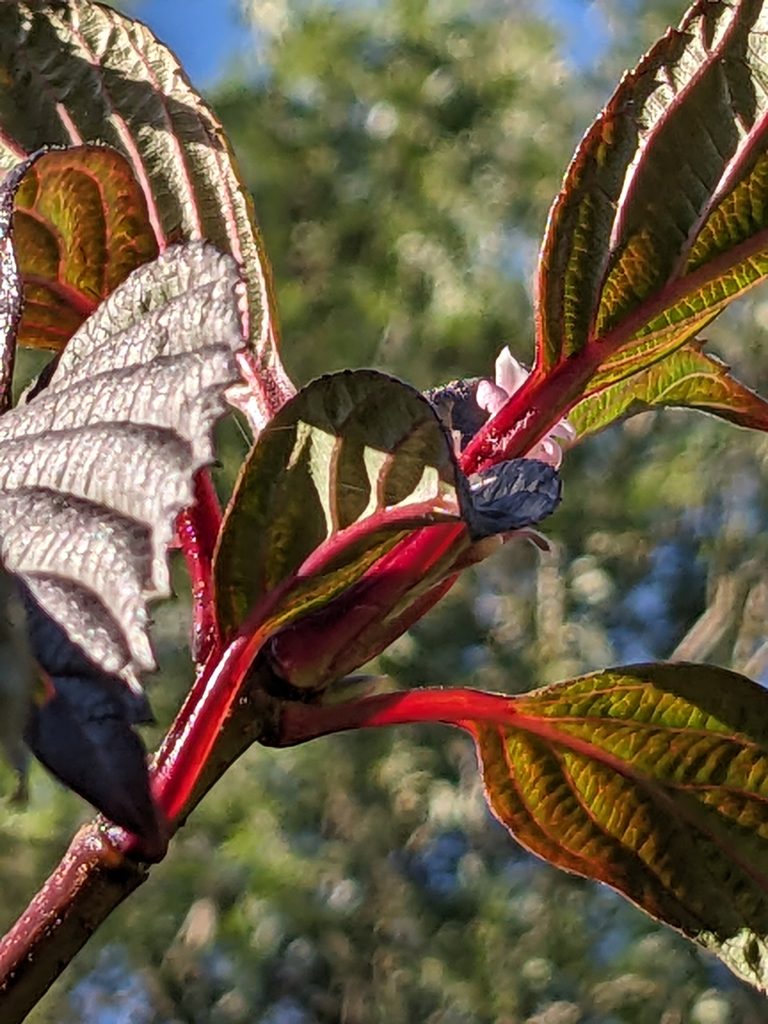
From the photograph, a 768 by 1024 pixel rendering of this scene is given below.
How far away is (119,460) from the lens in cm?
35

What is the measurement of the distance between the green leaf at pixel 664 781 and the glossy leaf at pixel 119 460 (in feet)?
0.82

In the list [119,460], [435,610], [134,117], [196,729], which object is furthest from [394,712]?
[435,610]

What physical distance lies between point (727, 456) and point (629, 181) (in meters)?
4.95

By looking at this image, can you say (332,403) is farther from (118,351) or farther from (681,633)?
(681,633)

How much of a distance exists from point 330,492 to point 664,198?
0.21m

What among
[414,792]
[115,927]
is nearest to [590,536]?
[414,792]

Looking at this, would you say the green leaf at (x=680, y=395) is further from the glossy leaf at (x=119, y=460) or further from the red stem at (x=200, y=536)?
the glossy leaf at (x=119, y=460)

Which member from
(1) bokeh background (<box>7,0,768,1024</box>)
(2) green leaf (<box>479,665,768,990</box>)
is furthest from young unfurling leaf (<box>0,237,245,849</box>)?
(1) bokeh background (<box>7,0,768,1024</box>)

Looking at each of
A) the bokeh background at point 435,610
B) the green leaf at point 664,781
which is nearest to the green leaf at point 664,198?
the green leaf at point 664,781

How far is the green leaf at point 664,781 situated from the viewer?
59 centimetres

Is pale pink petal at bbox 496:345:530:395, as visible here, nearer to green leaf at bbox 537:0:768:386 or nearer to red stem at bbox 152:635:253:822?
green leaf at bbox 537:0:768:386

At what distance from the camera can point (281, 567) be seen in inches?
18.4

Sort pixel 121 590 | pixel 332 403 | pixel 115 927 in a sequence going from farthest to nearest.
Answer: pixel 115 927, pixel 332 403, pixel 121 590

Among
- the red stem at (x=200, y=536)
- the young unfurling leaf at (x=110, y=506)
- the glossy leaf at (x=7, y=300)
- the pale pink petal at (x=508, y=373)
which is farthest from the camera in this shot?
the pale pink petal at (x=508, y=373)
